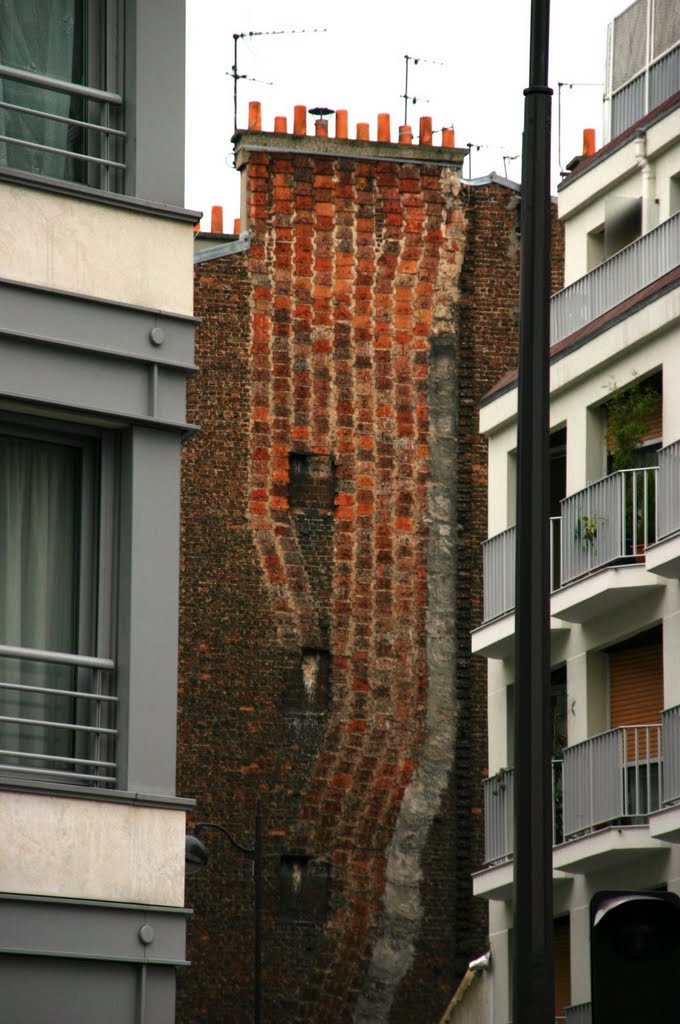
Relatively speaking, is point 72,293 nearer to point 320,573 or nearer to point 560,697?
point 560,697

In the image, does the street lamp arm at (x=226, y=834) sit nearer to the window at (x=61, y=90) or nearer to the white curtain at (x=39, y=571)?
the white curtain at (x=39, y=571)

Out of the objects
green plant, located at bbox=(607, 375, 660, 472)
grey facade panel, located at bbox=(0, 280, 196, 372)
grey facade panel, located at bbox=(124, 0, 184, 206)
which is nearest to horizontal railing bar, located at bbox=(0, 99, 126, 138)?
grey facade panel, located at bbox=(124, 0, 184, 206)

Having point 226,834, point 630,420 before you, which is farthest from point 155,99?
point 226,834

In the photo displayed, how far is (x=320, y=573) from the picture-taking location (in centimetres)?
3459

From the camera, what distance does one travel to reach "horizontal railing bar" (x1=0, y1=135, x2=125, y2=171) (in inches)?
477

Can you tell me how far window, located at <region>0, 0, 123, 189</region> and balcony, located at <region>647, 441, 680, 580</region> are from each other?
13.6m

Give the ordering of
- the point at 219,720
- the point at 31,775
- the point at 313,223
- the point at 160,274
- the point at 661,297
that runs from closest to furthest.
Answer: the point at 31,775 → the point at 160,274 → the point at 661,297 → the point at 219,720 → the point at 313,223

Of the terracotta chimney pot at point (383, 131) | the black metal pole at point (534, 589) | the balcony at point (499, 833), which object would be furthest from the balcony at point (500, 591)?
the black metal pole at point (534, 589)

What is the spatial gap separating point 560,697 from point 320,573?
7.27m

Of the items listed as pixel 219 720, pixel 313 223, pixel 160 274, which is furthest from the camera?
pixel 313 223

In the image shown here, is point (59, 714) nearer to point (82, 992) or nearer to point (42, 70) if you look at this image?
point (82, 992)

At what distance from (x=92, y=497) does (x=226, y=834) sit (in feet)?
66.7

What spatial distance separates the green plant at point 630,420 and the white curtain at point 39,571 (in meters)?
15.2

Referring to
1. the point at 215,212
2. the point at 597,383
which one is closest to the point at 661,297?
the point at 597,383
